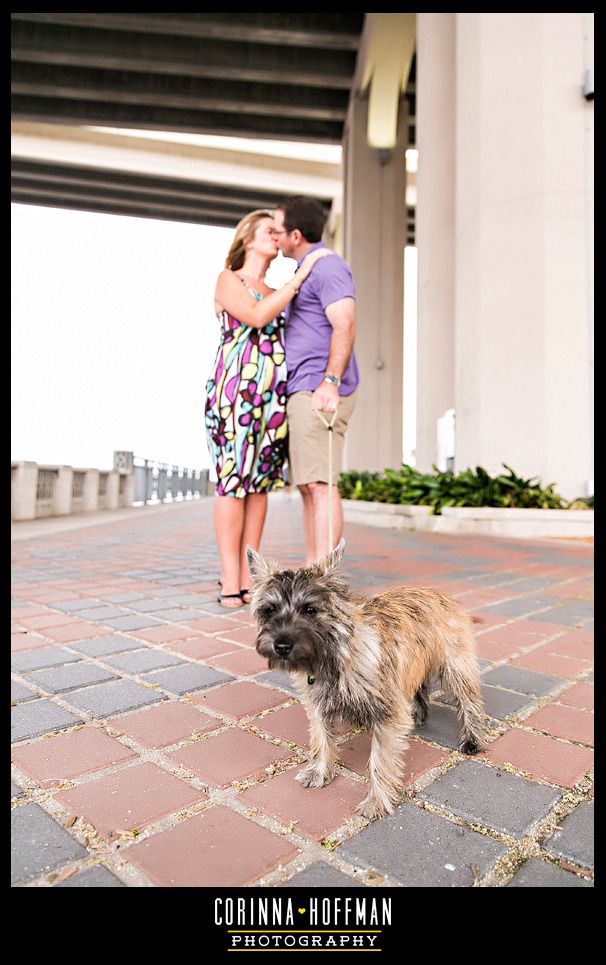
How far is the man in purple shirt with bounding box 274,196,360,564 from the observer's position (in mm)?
3432

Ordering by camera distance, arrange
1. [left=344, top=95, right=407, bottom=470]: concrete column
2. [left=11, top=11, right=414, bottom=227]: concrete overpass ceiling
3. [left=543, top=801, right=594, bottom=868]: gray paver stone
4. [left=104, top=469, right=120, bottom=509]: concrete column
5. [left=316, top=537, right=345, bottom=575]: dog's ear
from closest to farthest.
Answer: [left=543, top=801, right=594, bottom=868]: gray paver stone → [left=316, top=537, right=345, bottom=575]: dog's ear → [left=11, top=11, right=414, bottom=227]: concrete overpass ceiling → [left=104, top=469, right=120, bottom=509]: concrete column → [left=344, top=95, right=407, bottom=470]: concrete column

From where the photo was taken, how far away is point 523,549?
6.84 meters

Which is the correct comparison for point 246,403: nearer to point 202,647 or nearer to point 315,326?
point 315,326

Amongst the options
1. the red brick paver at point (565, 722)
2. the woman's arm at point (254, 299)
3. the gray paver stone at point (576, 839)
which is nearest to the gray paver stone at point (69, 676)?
the red brick paver at point (565, 722)

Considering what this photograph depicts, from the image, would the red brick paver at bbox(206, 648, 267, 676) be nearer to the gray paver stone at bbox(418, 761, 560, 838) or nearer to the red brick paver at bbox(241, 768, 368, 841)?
the red brick paver at bbox(241, 768, 368, 841)

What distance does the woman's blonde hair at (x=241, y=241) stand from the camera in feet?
12.6

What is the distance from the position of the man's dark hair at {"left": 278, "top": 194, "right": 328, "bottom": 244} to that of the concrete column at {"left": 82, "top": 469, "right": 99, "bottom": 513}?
1370 centimetres

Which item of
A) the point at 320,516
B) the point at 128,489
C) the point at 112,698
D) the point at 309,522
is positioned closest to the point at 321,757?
the point at 112,698

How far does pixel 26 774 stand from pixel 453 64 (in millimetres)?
14357

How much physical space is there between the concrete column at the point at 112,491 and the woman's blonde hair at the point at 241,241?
14891 mm

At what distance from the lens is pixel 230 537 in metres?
3.89

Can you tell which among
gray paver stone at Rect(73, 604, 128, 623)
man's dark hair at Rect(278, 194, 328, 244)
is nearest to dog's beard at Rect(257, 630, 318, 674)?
gray paver stone at Rect(73, 604, 128, 623)
